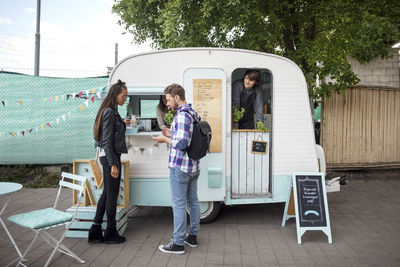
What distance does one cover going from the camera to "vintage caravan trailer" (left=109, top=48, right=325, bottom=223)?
5406 mm

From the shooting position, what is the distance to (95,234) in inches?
189

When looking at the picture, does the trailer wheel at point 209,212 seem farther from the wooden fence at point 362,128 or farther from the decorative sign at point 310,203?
the wooden fence at point 362,128

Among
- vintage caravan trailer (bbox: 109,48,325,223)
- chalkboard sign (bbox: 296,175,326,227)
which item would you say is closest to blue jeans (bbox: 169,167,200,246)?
vintage caravan trailer (bbox: 109,48,325,223)

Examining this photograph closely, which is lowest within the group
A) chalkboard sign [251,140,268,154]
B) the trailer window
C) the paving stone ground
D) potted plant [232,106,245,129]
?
the paving stone ground

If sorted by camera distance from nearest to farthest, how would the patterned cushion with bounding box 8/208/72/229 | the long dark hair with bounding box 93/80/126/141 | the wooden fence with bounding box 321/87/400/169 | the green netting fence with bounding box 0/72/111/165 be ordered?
1. the patterned cushion with bounding box 8/208/72/229
2. the long dark hair with bounding box 93/80/126/141
3. the green netting fence with bounding box 0/72/111/165
4. the wooden fence with bounding box 321/87/400/169

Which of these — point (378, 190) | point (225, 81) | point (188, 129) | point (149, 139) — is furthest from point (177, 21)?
point (378, 190)

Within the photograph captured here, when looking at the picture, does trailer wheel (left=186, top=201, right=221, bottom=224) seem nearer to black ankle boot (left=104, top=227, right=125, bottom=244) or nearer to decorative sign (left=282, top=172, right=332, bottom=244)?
decorative sign (left=282, top=172, right=332, bottom=244)

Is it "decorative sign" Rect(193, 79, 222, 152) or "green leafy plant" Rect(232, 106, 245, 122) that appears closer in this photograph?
"decorative sign" Rect(193, 79, 222, 152)

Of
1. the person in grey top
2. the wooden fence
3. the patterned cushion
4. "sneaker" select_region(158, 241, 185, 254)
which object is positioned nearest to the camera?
the patterned cushion

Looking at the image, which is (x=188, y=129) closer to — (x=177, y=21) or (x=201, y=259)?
(x=201, y=259)

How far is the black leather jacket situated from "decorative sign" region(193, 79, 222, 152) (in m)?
1.24

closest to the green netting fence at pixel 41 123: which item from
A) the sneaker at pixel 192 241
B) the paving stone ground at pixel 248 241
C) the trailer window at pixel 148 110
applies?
the trailer window at pixel 148 110

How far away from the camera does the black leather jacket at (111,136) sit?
179 inches

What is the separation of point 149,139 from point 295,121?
2.10 metres
